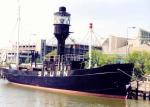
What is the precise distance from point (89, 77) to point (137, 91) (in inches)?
273

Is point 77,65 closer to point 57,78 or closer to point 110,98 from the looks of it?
point 57,78

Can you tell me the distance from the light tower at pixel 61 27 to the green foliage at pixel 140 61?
14448mm

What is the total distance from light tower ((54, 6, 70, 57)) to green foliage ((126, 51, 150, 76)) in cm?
1445

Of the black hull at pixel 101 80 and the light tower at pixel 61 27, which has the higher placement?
the light tower at pixel 61 27

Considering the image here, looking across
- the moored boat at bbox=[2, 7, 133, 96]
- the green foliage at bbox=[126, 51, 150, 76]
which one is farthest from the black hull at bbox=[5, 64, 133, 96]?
the green foliage at bbox=[126, 51, 150, 76]

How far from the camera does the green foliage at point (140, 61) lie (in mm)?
76000

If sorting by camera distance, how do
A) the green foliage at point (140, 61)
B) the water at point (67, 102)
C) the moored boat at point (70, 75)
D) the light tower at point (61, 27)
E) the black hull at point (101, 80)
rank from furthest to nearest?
the green foliage at point (140, 61) → the light tower at point (61, 27) → the moored boat at point (70, 75) → the black hull at point (101, 80) → the water at point (67, 102)

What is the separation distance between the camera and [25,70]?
78375 mm

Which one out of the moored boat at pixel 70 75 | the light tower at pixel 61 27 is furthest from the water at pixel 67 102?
the light tower at pixel 61 27

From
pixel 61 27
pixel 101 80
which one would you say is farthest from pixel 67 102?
pixel 61 27

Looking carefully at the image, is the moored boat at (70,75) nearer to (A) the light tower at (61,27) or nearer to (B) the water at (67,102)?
(A) the light tower at (61,27)

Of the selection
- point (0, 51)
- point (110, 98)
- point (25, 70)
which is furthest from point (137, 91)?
point (0, 51)

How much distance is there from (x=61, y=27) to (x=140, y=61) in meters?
17.2

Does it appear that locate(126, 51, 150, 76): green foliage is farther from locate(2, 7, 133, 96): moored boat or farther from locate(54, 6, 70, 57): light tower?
locate(54, 6, 70, 57): light tower
